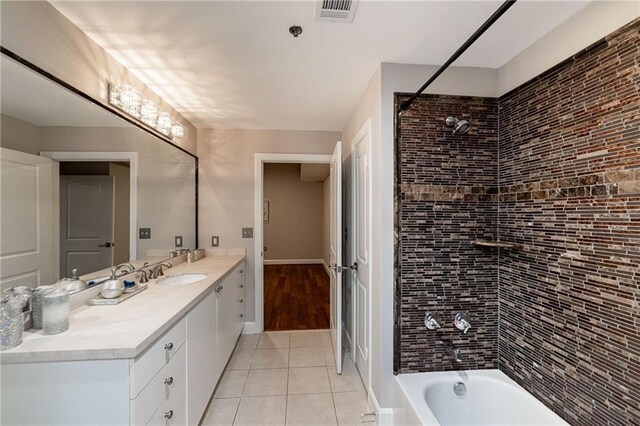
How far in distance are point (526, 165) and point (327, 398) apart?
2109mm

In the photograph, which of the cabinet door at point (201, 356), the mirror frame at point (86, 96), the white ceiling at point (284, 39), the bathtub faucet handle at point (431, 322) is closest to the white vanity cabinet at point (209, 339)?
the cabinet door at point (201, 356)

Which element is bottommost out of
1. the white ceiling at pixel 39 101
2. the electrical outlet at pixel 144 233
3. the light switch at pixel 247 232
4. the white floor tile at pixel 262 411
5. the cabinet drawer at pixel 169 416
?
the white floor tile at pixel 262 411

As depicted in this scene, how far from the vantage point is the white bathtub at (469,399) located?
1.56m

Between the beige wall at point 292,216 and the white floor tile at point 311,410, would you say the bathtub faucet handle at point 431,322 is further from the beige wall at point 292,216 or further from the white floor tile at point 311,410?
the beige wall at point 292,216

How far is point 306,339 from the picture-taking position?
297cm

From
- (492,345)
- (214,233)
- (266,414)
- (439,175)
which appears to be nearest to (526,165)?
(439,175)

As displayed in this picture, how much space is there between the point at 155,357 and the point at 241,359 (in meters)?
1.57

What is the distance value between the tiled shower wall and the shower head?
68 millimetres

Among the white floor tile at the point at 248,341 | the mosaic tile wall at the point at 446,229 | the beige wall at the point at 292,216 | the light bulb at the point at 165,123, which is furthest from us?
the beige wall at the point at 292,216

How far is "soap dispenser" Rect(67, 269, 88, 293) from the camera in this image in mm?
1392

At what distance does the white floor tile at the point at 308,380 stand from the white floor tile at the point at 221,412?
43cm

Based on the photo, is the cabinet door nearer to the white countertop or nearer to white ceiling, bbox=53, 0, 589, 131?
the white countertop

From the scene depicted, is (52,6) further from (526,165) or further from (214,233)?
(526,165)

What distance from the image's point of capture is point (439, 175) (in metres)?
1.80
